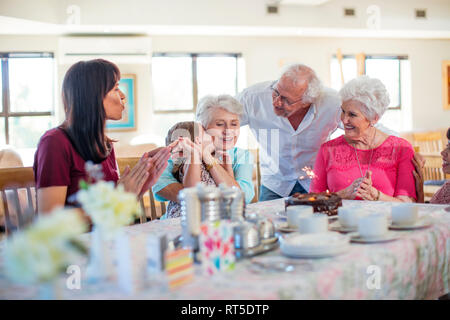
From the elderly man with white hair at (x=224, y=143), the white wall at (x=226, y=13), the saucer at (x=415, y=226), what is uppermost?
the white wall at (x=226, y=13)

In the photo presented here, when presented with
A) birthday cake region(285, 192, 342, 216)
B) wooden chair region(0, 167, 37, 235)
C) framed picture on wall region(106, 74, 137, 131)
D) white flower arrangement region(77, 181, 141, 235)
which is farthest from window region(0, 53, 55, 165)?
white flower arrangement region(77, 181, 141, 235)

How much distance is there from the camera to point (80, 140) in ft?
6.37

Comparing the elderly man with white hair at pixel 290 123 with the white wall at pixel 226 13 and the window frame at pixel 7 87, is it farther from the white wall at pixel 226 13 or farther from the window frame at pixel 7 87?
the window frame at pixel 7 87

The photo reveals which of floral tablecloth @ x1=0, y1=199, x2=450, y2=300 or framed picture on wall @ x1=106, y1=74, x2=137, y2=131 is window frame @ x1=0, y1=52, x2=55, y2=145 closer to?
framed picture on wall @ x1=106, y1=74, x2=137, y2=131

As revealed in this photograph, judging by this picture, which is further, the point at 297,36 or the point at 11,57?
the point at 297,36

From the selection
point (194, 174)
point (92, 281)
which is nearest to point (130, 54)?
point (194, 174)

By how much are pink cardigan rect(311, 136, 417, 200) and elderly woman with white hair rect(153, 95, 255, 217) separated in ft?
1.27

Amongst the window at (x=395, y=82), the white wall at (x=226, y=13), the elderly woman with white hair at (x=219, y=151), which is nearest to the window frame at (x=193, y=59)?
the white wall at (x=226, y=13)

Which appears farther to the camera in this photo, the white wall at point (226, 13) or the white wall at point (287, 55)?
the white wall at point (287, 55)

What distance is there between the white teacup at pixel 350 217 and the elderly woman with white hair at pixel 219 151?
0.82 meters

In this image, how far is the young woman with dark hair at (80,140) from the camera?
6.02 feet

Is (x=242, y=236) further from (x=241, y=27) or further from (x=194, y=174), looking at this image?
(x=241, y=27)
